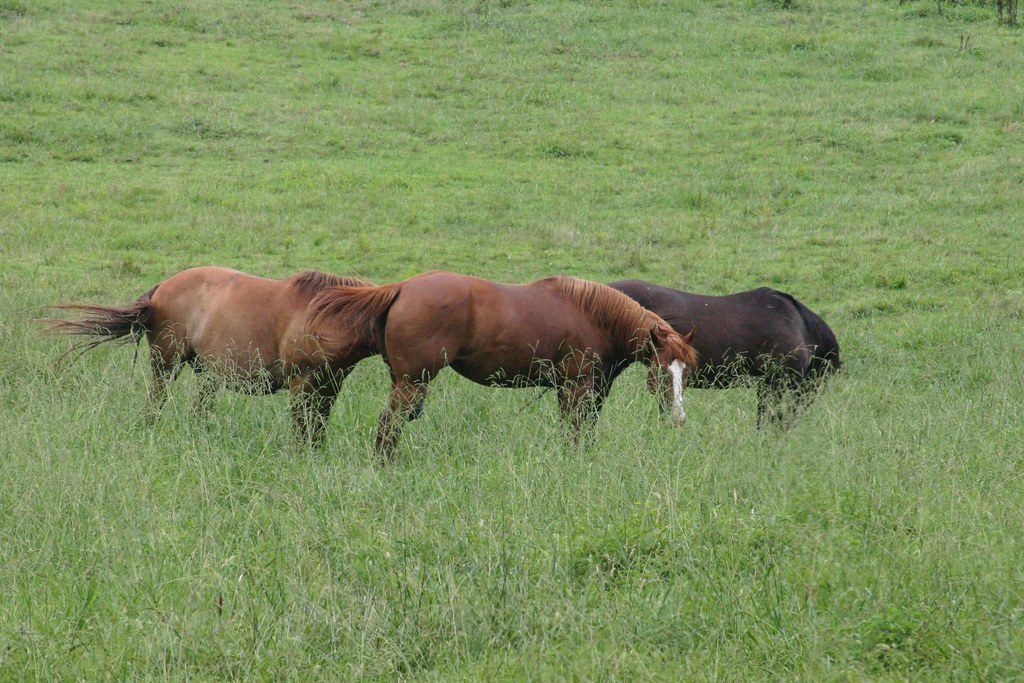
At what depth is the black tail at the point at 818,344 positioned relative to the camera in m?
8.88

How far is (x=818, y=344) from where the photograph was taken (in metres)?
8.93

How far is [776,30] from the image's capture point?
23.1 metres

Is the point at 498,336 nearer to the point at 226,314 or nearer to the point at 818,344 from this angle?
the point at 226,314

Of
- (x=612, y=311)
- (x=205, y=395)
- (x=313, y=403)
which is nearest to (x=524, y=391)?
(x=612, y=311)

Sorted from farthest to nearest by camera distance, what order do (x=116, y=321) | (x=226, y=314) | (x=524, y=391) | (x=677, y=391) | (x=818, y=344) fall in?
(x=818, y=344)
(x=524, y=391)
(x=116, y=321)
(x=226, y=314)
(x=677, y=391)

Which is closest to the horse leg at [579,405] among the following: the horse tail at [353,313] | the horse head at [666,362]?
the horse head at [666,362]

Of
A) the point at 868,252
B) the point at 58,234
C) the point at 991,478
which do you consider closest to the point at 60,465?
the point at 991,478

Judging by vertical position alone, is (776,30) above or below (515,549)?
above

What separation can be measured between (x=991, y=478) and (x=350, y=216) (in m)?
10.6

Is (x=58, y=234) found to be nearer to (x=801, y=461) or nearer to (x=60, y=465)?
(x=60, y=465)

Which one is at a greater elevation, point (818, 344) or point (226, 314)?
point (226, 314)

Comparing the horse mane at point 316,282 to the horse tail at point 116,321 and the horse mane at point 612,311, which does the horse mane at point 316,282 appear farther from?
the horse mane at point 612,311

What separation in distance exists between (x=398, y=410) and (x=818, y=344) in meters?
3.98

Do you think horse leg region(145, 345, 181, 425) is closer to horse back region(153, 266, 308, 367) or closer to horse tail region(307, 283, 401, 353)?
horse back region(153, 266, 308, 367)
